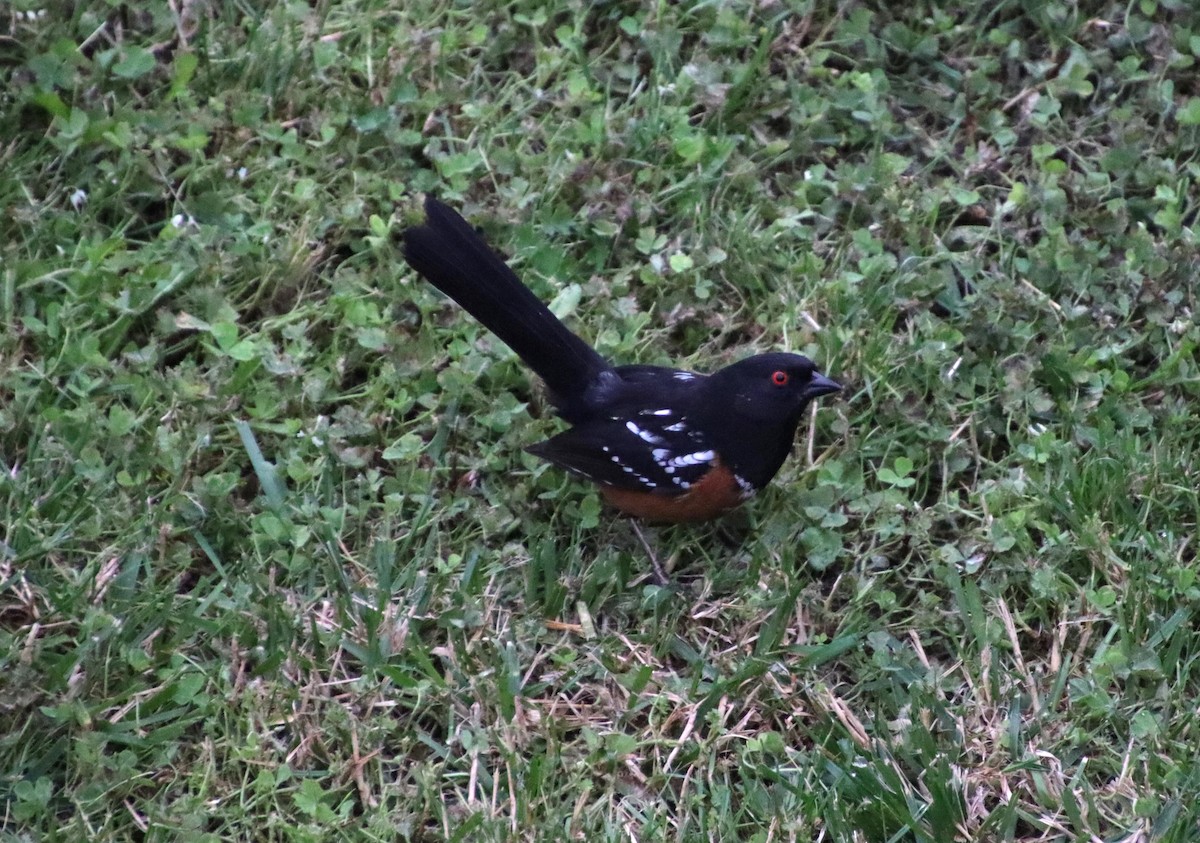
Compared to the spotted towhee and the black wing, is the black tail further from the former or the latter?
the black wing

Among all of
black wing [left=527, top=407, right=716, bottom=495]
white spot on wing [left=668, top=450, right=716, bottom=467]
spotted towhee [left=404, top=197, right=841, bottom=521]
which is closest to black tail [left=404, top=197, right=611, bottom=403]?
spotted towhee [left=404, top=197, right=841, bottom=521]

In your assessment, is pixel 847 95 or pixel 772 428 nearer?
pixel 772 428

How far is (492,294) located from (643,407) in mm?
628

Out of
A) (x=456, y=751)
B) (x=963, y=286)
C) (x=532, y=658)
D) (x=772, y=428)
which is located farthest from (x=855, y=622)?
(x=963, y=286)

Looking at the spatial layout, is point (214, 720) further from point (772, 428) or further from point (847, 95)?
point (847, 95)

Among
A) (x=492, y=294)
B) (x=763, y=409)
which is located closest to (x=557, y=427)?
(x=492, y=294)

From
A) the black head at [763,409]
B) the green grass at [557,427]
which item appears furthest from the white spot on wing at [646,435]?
the green grass at [557,427]

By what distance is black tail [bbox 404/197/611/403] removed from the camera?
182 inches

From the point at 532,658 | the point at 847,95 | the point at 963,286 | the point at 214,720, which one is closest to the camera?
the point at 214,720

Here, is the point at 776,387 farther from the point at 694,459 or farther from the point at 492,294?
the point at 492,294

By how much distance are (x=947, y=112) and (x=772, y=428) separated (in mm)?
2165

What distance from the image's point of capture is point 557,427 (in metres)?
4.99

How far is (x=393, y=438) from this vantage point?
16.2 ft

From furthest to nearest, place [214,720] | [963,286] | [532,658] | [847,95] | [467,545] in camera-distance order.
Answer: [847,95] < [963,286] < [467,545] < [532,658] < [214,720]
